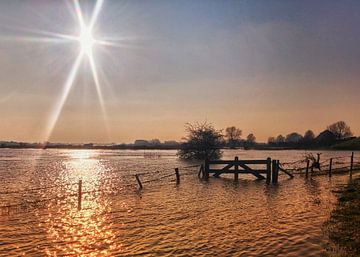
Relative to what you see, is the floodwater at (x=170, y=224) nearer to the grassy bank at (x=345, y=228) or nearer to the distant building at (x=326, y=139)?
the grassy bank at (x=345, y=228)

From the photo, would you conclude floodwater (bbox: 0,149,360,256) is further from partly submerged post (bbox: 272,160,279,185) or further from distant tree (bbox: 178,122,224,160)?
distant tree (bbox: 178,122,224,160)

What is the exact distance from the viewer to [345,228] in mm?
12320

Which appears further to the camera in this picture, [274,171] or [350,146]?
[350,146]

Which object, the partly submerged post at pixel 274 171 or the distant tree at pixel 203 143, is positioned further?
the distant tree at pixel 203 143

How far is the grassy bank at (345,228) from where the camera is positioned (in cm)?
990

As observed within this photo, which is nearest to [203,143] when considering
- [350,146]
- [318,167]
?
[318,167]

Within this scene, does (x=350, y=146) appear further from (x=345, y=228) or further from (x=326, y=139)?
(x=345, y=228)

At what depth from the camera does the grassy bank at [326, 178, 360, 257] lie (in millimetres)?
9904

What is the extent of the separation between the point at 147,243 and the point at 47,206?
1006cm

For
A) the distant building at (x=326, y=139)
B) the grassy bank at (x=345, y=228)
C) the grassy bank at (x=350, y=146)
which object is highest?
the distant building at (x=326, y=139)

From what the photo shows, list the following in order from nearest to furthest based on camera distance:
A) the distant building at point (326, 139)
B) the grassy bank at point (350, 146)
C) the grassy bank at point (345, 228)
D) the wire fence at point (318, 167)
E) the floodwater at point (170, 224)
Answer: the grassy bank at point (345, 228)
the floodwater at point (170, 224)
the wire fence at point (318, 167)
the grassy bank at point (350, 146)
the distant building at point (326, 139)

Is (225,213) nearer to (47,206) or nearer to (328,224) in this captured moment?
(328,224)

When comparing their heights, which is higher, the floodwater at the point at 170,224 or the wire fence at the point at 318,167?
the wire fence at the point at 318,167

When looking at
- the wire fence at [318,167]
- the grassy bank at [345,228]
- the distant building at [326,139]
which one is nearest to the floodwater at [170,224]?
the grassy bank at [345,228]
